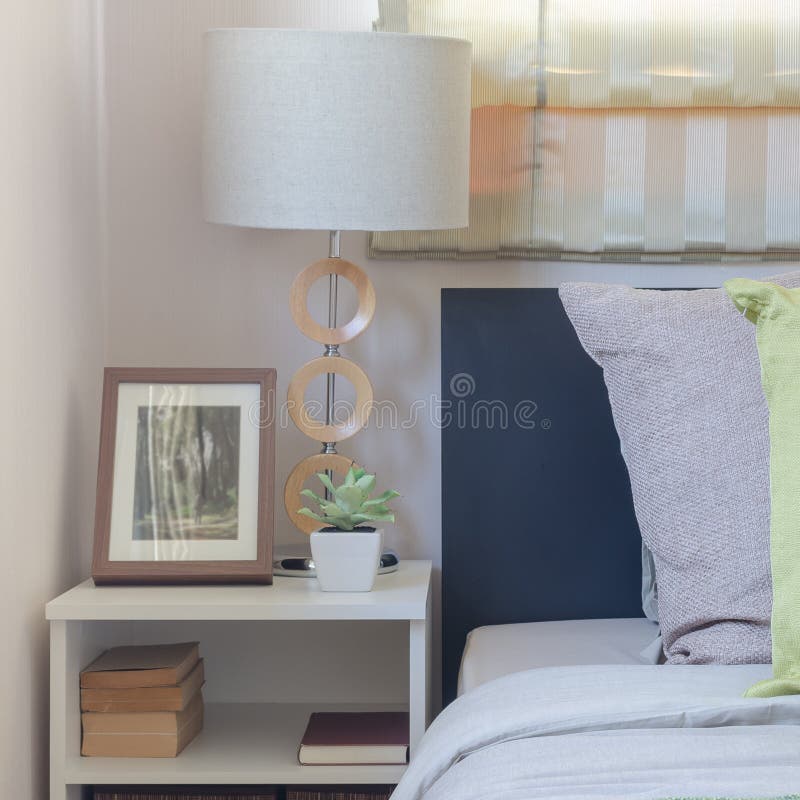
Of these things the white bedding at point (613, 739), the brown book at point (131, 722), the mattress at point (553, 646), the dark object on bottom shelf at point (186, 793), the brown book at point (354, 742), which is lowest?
the dark object on bottom shelf at point (186, 793)

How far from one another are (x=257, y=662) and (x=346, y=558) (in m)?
0.44

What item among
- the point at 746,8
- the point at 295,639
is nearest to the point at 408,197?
the point at 746,8

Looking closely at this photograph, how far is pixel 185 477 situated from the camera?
1.78 metres

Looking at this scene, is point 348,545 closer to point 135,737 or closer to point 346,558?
point 346,558

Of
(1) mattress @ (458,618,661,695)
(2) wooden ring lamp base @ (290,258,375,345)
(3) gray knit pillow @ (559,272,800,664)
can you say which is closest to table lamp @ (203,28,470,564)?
(2) wooden ring lamp base @ (290,258,375,345)

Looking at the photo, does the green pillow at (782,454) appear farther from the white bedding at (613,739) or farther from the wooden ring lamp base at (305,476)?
the wooden ring lamp base at (305,476)

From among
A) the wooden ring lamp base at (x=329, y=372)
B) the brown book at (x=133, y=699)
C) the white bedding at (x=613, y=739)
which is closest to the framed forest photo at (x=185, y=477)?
the wooden ring lamp base at (x=329, y=372)

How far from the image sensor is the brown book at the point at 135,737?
166 centimetres

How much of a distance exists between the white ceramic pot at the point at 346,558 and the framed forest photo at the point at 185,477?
10 centimetres

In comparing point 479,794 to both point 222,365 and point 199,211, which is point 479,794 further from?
point 199,211

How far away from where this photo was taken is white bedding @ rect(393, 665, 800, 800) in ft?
3.27

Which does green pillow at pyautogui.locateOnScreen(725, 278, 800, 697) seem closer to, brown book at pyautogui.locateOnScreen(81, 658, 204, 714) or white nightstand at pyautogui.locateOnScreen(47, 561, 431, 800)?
white nightstand at pyautogui.locateOnScreen(47, 561, 431, 800)

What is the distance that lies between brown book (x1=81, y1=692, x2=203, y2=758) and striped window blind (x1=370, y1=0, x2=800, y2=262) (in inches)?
32.8

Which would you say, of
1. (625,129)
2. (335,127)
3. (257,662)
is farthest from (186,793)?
(625,129)
